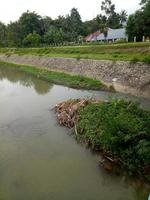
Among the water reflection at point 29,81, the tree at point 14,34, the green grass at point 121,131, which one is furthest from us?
the tree at point 14,34

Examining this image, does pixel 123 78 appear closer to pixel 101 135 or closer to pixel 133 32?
pixel 101 135

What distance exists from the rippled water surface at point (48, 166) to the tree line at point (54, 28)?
1628 inches

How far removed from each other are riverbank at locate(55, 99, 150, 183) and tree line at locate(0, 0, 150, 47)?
4198cm

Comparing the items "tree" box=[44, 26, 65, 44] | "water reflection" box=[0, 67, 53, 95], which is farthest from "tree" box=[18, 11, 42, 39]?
"water reflection" box=[0, 67, 53, 95]

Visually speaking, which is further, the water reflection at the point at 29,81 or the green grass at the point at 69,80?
the water reflection at the point at 29,81

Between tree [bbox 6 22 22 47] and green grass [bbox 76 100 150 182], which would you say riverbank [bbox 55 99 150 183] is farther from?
tree [bbox 6 22 22 47]

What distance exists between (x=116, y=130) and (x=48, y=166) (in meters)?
3.06

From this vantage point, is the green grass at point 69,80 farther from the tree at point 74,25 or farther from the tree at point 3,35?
the tree at point 3,35

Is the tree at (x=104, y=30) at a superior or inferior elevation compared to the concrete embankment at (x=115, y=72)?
superior

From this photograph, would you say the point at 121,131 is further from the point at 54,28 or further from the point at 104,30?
the point at 54,28

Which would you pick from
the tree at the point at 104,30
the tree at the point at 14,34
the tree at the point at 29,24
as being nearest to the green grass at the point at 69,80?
the tree at the point at 104,30

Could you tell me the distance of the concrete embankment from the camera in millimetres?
19609

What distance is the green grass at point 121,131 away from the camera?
33.4 ft

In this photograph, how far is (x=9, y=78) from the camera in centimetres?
3478
